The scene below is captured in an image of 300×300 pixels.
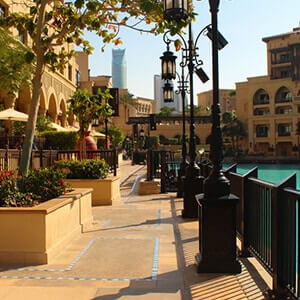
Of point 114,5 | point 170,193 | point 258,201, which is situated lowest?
point 170,193

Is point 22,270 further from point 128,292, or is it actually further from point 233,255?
point 233,255

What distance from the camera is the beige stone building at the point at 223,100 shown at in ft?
353

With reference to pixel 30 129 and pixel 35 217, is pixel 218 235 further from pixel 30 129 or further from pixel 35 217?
pixel 30 129

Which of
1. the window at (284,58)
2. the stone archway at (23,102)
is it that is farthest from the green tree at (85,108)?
the window at (284,58)

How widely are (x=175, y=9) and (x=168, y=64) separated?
4.46 meters

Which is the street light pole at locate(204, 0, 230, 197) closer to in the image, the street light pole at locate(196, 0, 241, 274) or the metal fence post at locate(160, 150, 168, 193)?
the street light pole at locate(196, 0, 241, 274)

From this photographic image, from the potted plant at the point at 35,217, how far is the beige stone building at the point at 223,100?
9766 cm

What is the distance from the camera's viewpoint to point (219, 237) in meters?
4.97

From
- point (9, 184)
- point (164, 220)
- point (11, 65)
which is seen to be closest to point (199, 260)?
point (9, 184)

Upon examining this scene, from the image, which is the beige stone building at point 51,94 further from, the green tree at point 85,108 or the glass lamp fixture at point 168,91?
the glass lamp fixture at point 168,91

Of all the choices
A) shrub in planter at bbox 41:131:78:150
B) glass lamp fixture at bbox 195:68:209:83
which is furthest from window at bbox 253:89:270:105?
glass lamp fixture at bbox 195:68:209:83

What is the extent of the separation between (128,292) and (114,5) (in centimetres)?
570

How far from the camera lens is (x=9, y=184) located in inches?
247

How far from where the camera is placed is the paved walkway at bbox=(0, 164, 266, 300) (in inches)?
171
